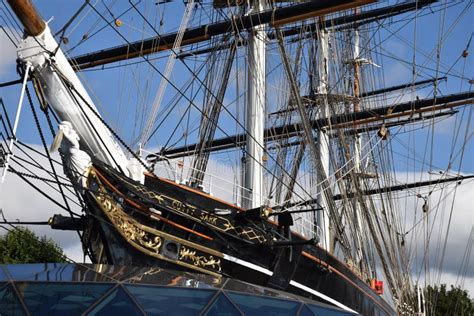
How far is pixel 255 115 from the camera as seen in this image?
858 inches

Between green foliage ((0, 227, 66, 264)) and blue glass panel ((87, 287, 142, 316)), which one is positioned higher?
green foliage ((0, 227, 66, 264))

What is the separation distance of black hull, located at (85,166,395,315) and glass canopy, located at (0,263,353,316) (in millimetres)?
4359

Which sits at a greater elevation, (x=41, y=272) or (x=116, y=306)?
(x=41, y=272)

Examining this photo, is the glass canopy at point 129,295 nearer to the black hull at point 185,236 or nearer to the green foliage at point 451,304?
the black hull at point 185,236

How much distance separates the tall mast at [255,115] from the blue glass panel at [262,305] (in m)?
8.73

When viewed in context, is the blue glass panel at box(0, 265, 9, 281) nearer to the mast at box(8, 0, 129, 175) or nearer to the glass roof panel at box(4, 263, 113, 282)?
the glass roof panel at box(4, 263, 113, 282)

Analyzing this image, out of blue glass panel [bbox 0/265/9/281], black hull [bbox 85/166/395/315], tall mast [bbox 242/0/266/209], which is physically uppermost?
tall mast [bbox 242/0/266/209]

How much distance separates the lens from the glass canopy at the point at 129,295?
391 inches

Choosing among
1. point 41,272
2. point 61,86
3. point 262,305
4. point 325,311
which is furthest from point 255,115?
point 262,305

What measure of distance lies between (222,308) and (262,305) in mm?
570

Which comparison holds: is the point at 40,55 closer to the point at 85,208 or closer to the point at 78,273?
the point at 85,208

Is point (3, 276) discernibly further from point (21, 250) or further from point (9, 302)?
point (21, 250)

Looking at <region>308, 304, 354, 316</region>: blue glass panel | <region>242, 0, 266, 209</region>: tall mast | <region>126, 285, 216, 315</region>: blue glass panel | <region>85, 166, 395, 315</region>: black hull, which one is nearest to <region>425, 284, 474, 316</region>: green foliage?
<region>242, 0, 266, 209</region>: tall mast

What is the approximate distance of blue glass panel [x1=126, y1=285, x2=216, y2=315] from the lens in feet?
32.8
